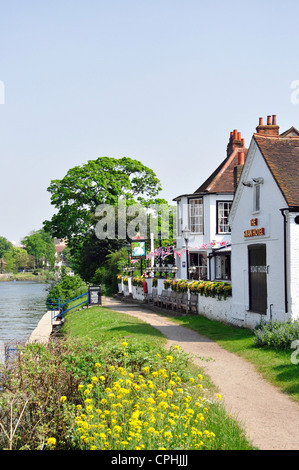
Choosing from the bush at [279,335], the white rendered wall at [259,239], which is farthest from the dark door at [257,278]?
the bush at [279,335]

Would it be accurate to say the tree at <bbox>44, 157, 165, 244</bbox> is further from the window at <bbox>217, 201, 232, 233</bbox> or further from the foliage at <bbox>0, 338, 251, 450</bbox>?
the foliage at <bbox>0, 338, 251, 450</bbox>

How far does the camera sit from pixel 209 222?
34312 millimetres

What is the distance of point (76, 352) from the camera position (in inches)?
400

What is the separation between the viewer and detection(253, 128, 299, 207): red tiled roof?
16500 millimetres

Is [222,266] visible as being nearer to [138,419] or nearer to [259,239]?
[259,239]

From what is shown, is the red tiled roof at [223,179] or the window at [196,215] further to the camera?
the window at [196,215]

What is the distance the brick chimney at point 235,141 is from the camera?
1446 inches

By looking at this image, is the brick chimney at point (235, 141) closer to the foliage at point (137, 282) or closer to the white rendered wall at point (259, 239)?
the foliage at point (137, 282)

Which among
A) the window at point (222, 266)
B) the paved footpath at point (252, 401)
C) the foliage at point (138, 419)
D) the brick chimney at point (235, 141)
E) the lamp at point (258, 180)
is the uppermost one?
the brick chimney at point (235, 141)

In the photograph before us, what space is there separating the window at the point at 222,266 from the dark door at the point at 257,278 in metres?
14.4

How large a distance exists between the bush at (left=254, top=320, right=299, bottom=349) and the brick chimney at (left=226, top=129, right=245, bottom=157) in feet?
75.2

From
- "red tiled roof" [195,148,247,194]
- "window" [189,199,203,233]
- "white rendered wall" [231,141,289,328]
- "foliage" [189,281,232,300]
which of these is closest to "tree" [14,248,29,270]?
"red tiled roof" [195,148,247,194]
